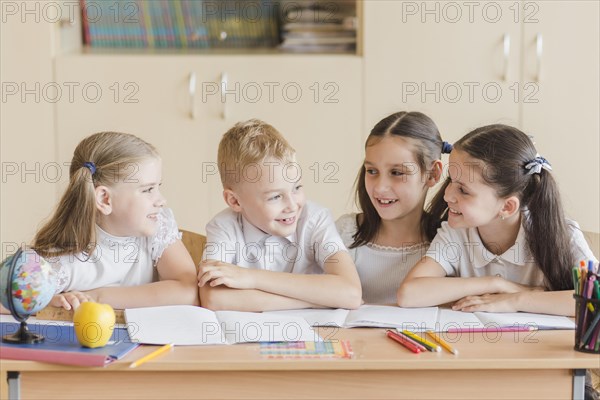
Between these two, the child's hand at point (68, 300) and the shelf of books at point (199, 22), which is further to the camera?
the shelf of books at point (199, 22)

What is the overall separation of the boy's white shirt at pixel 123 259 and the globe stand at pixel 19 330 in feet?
1.30

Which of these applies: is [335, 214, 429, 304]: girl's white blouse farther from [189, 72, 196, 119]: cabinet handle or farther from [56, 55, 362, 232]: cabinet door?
[189, 72, 196, 119]: cabinet handle

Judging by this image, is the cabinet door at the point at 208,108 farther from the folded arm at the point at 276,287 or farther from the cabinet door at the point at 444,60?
the folded arm at the point at 276,287

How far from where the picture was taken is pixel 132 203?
6.43ft

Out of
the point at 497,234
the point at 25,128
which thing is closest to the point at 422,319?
the point at 497,234

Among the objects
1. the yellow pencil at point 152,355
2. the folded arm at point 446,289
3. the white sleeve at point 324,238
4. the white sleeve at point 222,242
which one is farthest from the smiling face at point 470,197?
the yellow pencil at point 152,355

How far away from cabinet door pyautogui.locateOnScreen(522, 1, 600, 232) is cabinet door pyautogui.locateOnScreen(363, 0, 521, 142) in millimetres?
69

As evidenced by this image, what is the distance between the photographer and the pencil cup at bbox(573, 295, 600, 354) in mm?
1522

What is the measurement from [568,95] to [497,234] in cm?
142

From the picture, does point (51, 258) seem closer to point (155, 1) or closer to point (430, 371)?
point (430, 371)

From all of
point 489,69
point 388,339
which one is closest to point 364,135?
point 489,69

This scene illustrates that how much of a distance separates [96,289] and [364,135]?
1602 millimetres

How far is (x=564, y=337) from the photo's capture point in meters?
1.64

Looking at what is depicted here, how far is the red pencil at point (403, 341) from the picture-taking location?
1529 millimetres
